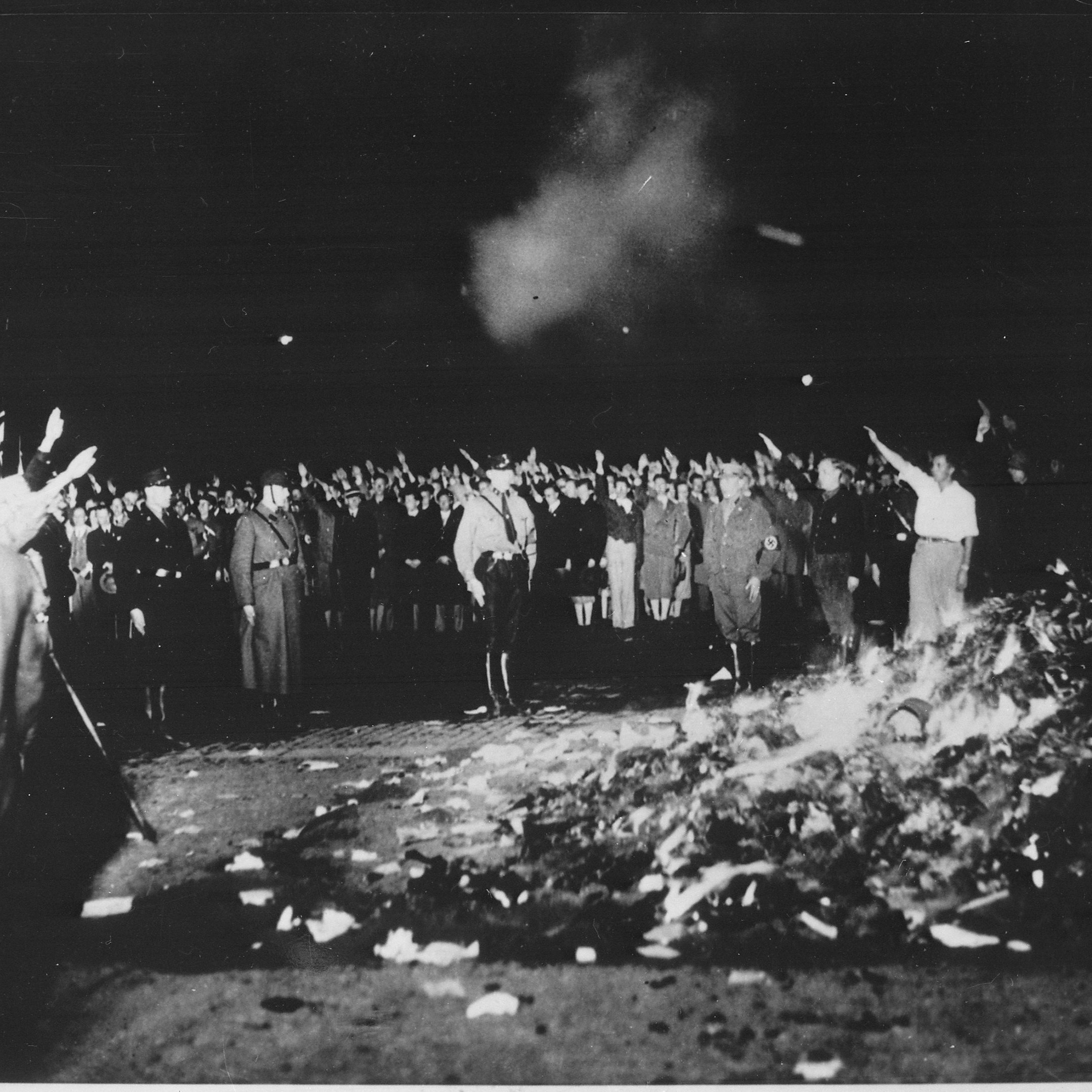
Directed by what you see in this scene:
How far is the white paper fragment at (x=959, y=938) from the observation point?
7.99 feet

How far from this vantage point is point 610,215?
2467mm

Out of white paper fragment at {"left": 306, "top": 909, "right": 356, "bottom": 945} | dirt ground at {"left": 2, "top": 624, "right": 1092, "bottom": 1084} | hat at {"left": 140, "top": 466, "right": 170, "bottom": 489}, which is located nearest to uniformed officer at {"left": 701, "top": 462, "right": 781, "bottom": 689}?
dirt ground at {"left": 2, "top": 624, "right": 1092, "bottom": 1084}

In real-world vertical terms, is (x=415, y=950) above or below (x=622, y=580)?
below

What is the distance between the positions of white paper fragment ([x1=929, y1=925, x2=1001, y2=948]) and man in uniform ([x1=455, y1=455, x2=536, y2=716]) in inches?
52.6

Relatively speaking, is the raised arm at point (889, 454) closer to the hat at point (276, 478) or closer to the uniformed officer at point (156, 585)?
the hat at point (276, 478)

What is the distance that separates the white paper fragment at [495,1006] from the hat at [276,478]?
1.52 metres

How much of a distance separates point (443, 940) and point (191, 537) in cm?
133

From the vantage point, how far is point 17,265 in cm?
251

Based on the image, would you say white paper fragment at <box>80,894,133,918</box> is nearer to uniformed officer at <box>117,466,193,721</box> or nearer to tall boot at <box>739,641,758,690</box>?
uniformed officer at <box>117,466,193,721</box>

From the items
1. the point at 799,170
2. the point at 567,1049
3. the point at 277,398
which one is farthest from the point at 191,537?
the point at 799,170

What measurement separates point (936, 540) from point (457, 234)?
5.32 feet

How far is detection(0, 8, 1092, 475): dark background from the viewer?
2.47 metres

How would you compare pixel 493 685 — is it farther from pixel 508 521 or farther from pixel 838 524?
pixel 838 524

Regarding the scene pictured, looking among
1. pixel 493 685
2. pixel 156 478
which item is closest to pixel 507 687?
pixel 493 685
